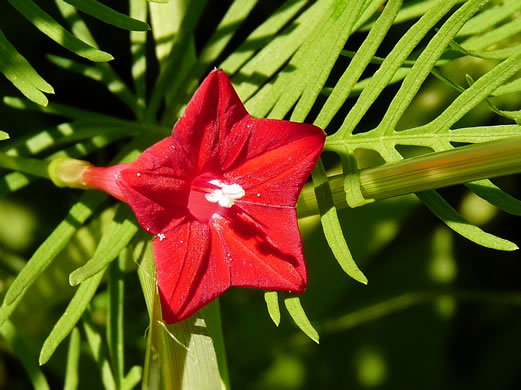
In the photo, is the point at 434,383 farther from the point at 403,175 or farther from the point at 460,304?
the point at 403,175

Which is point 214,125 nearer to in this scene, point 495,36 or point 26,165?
point 26,165

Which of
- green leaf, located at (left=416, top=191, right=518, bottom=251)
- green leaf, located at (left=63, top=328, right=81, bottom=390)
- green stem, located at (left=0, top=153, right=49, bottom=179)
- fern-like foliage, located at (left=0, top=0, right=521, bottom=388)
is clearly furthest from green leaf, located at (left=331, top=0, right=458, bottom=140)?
green leaf, located at (left=63, top=328, right=81, bottom=390)

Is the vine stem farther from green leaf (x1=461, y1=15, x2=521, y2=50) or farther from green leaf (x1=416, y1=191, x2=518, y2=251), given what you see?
A: green leaf (x1=461, y1=15, x2=521, y2=50)

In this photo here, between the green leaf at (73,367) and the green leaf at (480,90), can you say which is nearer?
the green leaf at (480,90)

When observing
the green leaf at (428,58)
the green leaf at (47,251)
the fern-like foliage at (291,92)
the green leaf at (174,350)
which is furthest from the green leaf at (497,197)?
the green leaf at (47,251)

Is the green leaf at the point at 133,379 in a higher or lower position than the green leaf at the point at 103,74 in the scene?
lower

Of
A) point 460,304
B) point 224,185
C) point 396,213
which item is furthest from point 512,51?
point 460,304

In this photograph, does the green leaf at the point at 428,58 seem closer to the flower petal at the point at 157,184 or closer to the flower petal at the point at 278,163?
the flower petal at the point at 278,163
